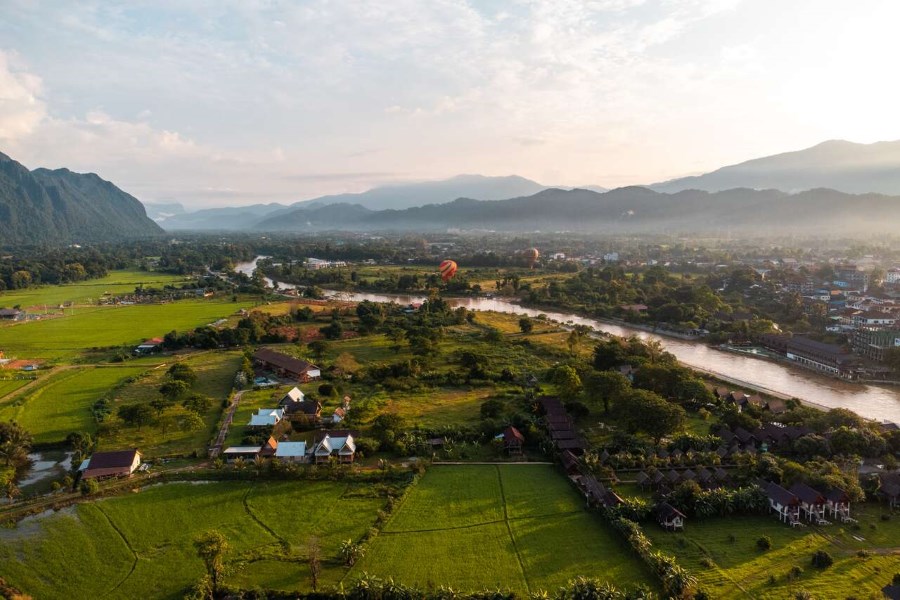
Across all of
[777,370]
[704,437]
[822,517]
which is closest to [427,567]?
[822,517]

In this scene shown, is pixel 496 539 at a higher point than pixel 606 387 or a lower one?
lower

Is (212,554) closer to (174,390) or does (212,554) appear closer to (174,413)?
(174,413)

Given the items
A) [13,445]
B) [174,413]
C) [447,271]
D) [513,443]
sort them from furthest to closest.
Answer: [447,271] → [174,413] → [513,443] → [13,445]

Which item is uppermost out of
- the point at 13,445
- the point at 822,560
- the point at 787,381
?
the point at 13,445

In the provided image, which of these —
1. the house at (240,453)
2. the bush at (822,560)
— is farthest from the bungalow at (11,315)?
the bush at (822,560)

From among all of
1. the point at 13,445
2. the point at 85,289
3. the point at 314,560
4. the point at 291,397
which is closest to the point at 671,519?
the point at 314,560

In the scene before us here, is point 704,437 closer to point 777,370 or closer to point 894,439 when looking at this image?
point 894,439

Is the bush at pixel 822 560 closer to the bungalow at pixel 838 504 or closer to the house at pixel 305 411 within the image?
the bungalow at pixel 838 504

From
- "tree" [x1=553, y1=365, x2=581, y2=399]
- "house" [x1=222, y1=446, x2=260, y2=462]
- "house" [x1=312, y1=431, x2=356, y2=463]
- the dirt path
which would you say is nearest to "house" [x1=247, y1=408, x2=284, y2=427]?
the dirt path
